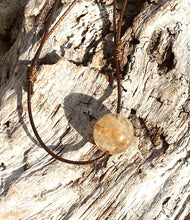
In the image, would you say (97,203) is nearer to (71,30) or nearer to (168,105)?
(168,105)

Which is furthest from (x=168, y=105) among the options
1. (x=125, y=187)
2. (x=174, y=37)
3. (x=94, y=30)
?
(x=94, y=30)

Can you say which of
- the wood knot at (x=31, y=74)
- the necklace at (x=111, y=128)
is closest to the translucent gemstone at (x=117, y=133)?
the necklace at (x=111, y=128)

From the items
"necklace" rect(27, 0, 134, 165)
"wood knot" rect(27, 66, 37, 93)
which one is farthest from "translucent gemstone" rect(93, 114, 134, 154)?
"wood knot" rect(27, 66, 37, 93)

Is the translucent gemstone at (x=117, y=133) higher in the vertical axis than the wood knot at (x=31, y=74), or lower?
lower

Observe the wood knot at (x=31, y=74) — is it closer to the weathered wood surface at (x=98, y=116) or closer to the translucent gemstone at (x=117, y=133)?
the weathered wood surface at (x=98, y=116)

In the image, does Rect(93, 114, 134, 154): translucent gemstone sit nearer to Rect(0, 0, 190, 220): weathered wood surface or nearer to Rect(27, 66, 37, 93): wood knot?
Rect(0, 0, 190, 220): weathered wood surface

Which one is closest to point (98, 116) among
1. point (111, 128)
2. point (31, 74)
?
point (111, 128)

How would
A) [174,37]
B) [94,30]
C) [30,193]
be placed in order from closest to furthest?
[30,193]
[174,37]
[94,30]
